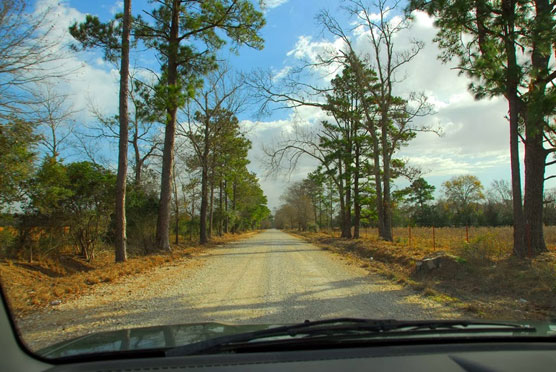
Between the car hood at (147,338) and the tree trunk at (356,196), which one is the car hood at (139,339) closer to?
the car hood at (147,338)

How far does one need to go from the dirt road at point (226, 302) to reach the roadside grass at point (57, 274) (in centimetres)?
43

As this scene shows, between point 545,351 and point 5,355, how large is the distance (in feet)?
11.1

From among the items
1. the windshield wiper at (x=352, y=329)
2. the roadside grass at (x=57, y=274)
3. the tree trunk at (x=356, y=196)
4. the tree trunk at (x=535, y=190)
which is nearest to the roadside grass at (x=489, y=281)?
the tree trunk at (x=535, y=190)

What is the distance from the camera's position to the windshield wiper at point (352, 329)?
2.45m

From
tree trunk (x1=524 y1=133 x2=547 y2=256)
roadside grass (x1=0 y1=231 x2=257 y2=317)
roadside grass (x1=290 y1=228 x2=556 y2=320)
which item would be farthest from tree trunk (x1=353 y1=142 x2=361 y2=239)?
tree trunk (x1=524 y1=133 x2=547 y2=256)

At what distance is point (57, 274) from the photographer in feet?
41.5

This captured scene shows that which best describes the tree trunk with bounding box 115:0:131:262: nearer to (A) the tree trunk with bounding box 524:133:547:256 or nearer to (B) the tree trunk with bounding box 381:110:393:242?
(A) the tree trunk with bounding box 524:133:547:256

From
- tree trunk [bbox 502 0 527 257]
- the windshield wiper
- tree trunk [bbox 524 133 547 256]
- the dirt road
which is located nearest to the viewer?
the windshield wiper

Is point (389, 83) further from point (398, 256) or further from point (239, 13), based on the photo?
point (398, 256)

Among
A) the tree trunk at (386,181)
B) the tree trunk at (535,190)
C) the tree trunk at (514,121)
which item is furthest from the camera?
the tree trunk at (386,181)

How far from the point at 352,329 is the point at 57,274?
1291cm

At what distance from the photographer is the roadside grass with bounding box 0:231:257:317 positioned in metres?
6.69

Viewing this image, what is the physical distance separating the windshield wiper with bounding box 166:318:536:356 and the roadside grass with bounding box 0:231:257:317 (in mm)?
1643

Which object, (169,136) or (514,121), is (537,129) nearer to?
(514,121)
